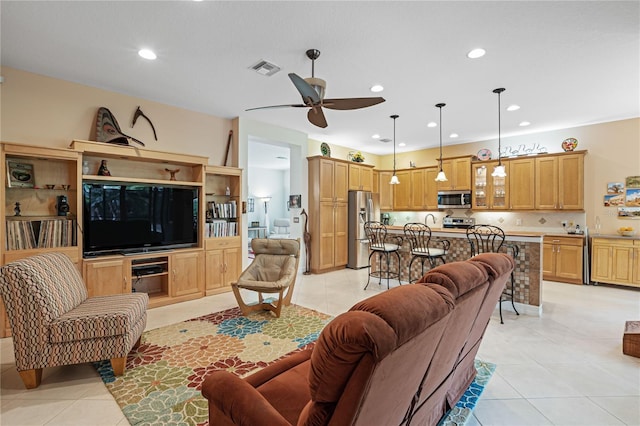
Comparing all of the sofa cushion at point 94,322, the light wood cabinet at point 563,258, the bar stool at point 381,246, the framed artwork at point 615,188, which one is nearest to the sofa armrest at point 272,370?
the sofa cushion at point 94,322

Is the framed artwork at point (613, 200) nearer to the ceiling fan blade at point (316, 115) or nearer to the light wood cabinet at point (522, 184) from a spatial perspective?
the light wood cabinet at point (522, 184)

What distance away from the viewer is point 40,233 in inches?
132

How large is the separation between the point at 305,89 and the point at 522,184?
5.38 m

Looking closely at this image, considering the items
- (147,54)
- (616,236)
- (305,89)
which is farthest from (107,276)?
(616,236)

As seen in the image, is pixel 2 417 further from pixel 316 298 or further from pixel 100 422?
pixel 316 298

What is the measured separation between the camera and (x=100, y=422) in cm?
193

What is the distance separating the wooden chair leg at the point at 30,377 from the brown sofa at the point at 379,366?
190 centimetres

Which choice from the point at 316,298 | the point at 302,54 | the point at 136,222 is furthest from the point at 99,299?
the point at 302,54

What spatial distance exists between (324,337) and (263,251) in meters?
3.47

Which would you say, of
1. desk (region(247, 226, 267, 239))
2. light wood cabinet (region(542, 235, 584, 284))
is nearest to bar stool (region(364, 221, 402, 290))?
light wood cabinet (region(542, 235, 584, 284))

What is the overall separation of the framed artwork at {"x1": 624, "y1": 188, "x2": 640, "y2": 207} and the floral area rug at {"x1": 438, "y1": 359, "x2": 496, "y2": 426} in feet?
15.5

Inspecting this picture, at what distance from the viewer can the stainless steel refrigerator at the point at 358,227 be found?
677 centimetres

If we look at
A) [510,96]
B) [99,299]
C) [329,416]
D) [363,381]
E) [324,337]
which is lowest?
[99,299]

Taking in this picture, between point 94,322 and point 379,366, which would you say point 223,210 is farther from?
point 379,366
